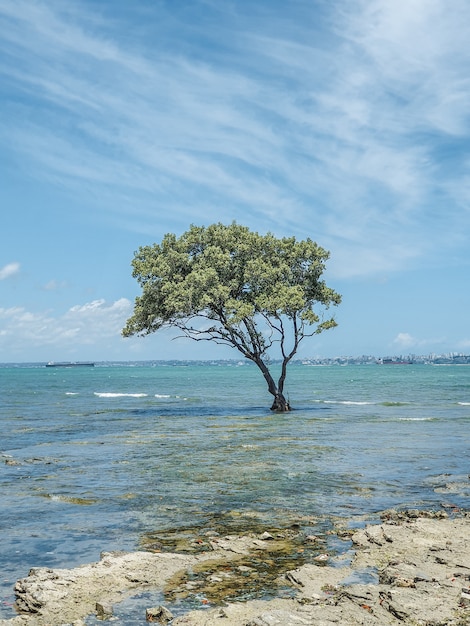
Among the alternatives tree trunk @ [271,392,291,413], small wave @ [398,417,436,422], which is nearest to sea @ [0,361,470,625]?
small wave @ [398,417,436,422]

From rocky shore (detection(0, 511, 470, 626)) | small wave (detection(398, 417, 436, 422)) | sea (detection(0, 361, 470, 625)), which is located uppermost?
rocky shore (detection(0, 511, 470, 626))

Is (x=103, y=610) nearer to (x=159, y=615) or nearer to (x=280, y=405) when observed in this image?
(x=159, y=615)

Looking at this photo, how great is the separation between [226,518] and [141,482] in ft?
17.8

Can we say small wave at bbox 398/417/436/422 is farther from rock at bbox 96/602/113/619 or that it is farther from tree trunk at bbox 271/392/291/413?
rock at bbox 96/602/113/619

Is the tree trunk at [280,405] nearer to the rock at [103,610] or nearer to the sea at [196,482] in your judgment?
the sea at [196,482]

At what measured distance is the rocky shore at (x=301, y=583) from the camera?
319 inches

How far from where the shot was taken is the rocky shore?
8.09 meters

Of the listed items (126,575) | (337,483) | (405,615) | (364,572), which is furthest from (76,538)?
(337,483)

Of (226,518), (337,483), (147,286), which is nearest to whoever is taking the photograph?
(226,518)

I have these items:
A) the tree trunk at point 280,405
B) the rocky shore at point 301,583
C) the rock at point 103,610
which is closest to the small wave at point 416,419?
the tree trunk at point 280,405

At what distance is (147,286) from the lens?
43000 mm

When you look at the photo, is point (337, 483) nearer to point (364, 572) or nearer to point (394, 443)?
point (364, 572)

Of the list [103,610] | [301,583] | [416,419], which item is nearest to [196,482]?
[301,583]

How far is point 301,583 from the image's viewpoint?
9297 millimetres
